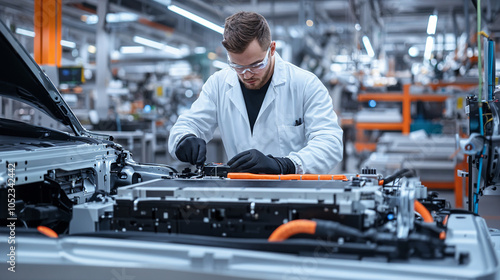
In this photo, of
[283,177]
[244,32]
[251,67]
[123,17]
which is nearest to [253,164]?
[283,177]

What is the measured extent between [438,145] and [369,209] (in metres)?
6.76

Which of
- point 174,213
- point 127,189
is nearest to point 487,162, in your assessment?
point 174,213

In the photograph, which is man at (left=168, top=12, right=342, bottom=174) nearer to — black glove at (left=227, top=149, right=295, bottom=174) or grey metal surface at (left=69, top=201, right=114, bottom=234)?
black glove at (left=227, top=149, right=295, bottom=174)

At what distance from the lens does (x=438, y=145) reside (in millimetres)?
7508

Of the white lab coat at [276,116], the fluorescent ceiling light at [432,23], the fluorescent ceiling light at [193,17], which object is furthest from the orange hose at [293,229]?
the fluorescent ceiling light at [432,23]

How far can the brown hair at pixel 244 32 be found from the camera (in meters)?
2.12

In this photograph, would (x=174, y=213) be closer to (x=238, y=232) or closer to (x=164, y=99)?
(x=238, y=232)

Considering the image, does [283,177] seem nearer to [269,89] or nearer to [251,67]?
[251,67]

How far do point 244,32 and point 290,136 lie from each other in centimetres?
70

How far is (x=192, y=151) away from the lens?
85.7 inches

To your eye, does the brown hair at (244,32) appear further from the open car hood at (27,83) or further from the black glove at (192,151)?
the open car hood at (27,83)

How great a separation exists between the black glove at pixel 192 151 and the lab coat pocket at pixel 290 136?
54 cm

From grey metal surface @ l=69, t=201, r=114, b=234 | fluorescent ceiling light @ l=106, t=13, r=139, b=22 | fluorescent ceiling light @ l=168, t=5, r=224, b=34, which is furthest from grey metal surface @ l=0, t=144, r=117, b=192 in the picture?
fluorescent ceiling light @ l=106, t=13, r=139, b=22

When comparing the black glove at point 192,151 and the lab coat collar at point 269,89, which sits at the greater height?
the lab coat collar at point 269,89
